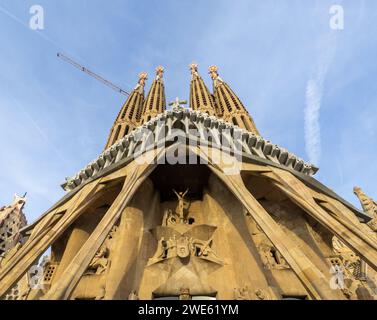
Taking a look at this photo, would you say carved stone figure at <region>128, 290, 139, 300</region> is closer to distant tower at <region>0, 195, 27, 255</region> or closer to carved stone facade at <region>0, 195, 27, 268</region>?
carved stone facade at <region>0, 195, 27, 268</region>

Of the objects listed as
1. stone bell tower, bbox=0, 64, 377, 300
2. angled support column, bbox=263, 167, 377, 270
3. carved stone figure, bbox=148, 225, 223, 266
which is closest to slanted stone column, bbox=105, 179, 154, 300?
stone bell tower, bbox=0, 64, 377, 300

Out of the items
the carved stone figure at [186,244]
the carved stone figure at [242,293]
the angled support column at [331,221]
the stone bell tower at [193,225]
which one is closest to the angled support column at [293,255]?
the stone bell tower at [193,225]

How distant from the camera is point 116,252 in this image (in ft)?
38.8

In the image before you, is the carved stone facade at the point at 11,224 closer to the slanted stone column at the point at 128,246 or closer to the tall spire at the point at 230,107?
the slanted stone column at the point at 128,246

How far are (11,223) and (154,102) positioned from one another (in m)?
17.9

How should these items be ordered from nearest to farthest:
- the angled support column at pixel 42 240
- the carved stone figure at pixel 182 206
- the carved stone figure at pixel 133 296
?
1. the angled support column at pixel 42 240
2. the carved stone figure at pixel 133 296
3. the carved stone figure at pixel 182 206

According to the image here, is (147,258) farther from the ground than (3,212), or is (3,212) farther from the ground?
(3,212)

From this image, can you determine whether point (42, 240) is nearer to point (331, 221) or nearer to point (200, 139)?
point (200, 139)

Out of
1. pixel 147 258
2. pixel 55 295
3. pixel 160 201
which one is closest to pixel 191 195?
pixel 160 201

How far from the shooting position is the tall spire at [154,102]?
28984 mm

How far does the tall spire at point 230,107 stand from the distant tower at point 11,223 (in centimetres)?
1953

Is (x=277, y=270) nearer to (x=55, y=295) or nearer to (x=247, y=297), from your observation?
(x=247, y=297)

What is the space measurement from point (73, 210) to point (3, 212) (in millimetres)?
13348
